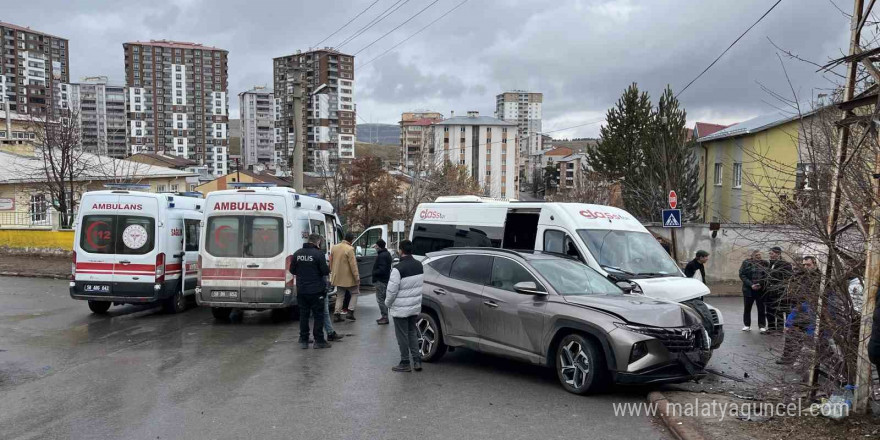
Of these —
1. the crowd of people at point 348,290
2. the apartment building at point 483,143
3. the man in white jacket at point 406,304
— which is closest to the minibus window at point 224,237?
Result: the crowd of people at point 348,290

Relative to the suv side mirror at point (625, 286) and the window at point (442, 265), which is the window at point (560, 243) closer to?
the suv side mirror at point (625, 286)

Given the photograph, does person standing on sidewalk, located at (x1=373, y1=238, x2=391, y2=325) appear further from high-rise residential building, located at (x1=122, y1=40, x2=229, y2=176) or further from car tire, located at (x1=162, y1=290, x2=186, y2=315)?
high-rise residential building, located at (x1=122, y1=40, x2=229, y2=176)

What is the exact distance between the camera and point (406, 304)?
354 inches

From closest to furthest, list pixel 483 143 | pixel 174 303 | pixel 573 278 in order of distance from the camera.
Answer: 1. pixel 573 278
2. pixel 174 303
3. pixel 483 143

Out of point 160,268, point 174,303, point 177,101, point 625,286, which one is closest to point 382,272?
point 160,268

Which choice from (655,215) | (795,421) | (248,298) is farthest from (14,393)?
(655,215)

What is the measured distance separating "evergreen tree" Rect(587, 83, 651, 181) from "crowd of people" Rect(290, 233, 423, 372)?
32.2 meters

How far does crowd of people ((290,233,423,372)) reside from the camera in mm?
9039

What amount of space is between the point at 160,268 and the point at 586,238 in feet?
29.1

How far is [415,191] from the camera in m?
47.2

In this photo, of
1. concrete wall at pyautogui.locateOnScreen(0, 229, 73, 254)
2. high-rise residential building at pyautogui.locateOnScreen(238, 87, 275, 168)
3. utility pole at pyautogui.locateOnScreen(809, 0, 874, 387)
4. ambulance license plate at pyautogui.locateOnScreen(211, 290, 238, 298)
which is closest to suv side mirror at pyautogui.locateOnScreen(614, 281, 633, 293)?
utility pole at pyautogui.locateOnScreen(809, 0, 874, 387)

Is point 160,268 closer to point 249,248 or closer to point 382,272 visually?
point 249,248

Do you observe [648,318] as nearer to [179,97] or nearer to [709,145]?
[709,145]

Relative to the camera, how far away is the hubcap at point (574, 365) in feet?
25.7
